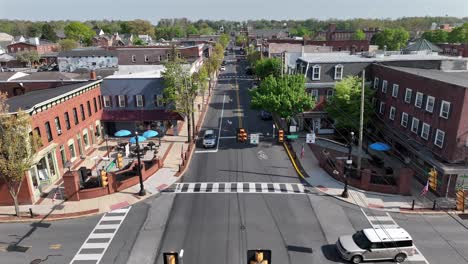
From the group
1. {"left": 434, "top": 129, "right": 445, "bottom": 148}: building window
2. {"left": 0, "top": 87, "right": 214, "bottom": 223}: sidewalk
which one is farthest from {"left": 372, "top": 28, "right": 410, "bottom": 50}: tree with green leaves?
{"left": 0, "top": 87, "right": 214, "bottom": 223}: sidewalk

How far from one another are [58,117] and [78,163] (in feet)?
18.7

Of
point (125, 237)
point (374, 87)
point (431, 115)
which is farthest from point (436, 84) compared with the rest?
point (125, 237)

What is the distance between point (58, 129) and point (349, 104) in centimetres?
3291

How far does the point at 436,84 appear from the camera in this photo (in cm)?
3045

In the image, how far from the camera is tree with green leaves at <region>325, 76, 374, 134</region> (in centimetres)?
3947

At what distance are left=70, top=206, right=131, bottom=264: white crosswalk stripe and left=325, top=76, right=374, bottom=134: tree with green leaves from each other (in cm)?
2708

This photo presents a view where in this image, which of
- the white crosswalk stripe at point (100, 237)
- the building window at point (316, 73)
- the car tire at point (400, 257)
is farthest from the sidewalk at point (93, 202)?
the building window at point (316, 73)

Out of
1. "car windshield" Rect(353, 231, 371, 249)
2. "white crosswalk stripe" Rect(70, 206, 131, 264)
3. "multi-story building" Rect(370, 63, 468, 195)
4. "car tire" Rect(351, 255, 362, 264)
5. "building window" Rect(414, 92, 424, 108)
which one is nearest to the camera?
"car tire" Rect(351, 255, 362, 264)

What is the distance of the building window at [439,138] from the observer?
29516 mm

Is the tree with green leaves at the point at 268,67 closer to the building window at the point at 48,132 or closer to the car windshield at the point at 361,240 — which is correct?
the building window at the point at 48,132

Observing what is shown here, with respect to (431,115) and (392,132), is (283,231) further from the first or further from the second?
(392,132)

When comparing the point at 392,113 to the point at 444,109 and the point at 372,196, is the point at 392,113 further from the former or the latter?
the point at 372,196

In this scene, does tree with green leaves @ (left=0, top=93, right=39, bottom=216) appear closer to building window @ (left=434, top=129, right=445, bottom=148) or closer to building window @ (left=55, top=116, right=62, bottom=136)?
building window @ (left=55, top=116, right=62, bottom=136)

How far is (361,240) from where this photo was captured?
20.8 metres
